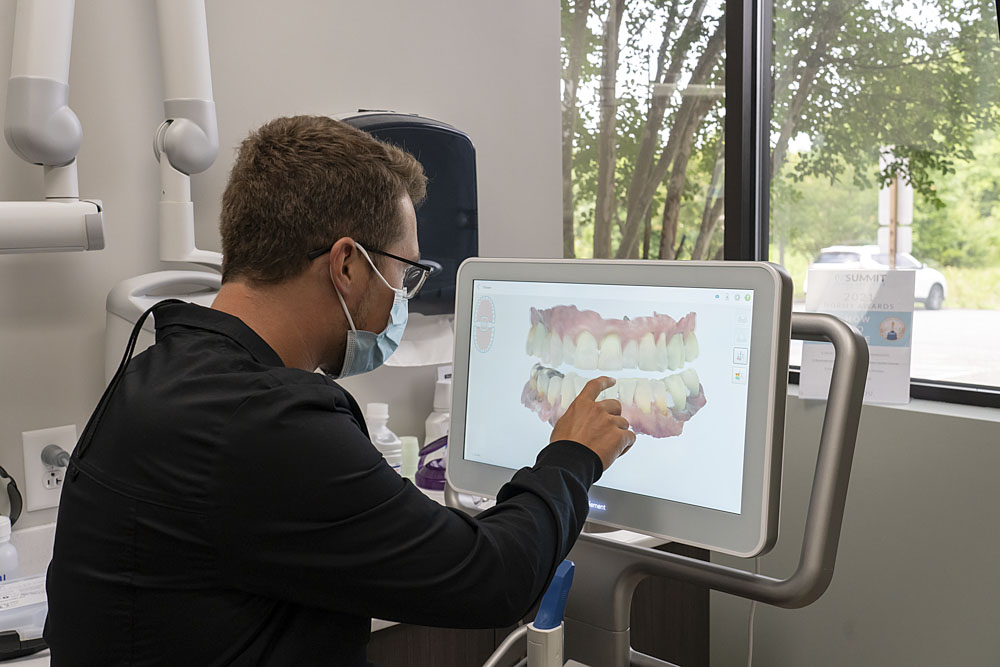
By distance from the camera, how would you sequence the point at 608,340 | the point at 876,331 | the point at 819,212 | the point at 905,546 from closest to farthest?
the point at 608,340 → the point at 905,546 → the point at 876,331 → the point at 819,212

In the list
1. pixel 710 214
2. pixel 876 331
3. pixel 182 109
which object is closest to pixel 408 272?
pixel 182 109

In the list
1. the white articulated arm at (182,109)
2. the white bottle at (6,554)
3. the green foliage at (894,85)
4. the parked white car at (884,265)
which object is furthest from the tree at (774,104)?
the white bottle at (6,554)

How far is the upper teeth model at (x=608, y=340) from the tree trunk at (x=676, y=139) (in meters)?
2.12

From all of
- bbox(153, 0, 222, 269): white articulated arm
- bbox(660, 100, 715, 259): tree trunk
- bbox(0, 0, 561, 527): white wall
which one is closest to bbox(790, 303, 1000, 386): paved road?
bbox(0, 0, 561, 527): white wall

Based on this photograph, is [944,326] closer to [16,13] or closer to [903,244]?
[903,244]

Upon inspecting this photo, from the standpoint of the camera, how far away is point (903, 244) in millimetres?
1919

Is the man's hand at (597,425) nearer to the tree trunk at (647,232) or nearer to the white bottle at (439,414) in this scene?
the white bottle at (439,414)

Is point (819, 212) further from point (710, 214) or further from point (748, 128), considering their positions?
point (710, 214)

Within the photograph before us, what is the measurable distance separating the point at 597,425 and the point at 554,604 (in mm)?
192

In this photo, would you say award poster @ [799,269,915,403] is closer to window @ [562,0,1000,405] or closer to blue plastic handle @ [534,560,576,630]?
window @ [562,0,1000,405]

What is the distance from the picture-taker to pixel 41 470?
1421mm

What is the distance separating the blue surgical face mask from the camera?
42.0 inches

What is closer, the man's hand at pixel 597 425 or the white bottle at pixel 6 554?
the man's hand at pixel 597 425

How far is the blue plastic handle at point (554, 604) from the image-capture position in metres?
0.91
